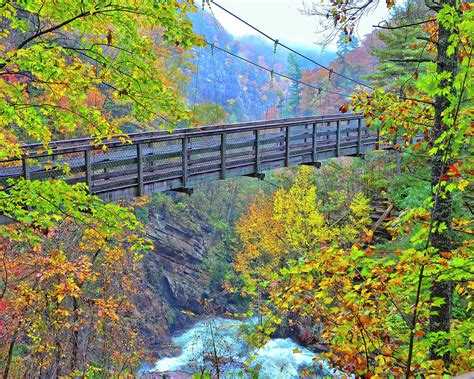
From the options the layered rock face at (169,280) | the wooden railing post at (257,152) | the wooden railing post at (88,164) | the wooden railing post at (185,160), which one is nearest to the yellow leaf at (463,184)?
the wooden railing post at (88,164)

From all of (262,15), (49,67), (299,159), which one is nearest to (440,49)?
(49,67)

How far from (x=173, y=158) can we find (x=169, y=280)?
12.8 meters

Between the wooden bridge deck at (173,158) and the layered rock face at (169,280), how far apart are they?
10.6 meters

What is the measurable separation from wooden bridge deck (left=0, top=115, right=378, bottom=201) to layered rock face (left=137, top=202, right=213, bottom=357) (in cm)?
1058

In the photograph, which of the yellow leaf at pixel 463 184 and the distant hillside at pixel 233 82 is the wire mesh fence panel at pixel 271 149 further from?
the distant hillside at pixel 233 82

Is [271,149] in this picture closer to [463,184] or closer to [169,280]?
[463,184]

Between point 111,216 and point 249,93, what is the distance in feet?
228

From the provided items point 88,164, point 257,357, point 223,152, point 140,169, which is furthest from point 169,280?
point 88,164

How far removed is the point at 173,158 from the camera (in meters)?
9.62

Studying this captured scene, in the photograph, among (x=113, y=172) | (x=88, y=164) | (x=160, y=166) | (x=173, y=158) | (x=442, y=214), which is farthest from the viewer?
(x=173, y=158)

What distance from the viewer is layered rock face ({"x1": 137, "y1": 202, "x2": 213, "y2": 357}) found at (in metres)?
18.6

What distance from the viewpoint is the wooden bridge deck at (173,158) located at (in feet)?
22.3

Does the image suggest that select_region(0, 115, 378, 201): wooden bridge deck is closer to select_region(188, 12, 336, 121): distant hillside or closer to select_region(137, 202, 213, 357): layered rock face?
select_region(137, 202, 213, 357): layered rock face

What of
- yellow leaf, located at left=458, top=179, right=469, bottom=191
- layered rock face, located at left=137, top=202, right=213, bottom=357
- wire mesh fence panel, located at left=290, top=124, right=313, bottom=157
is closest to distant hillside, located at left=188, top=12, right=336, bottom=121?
layered rock face, located at left=137, top=202, right=213, bottom=357
